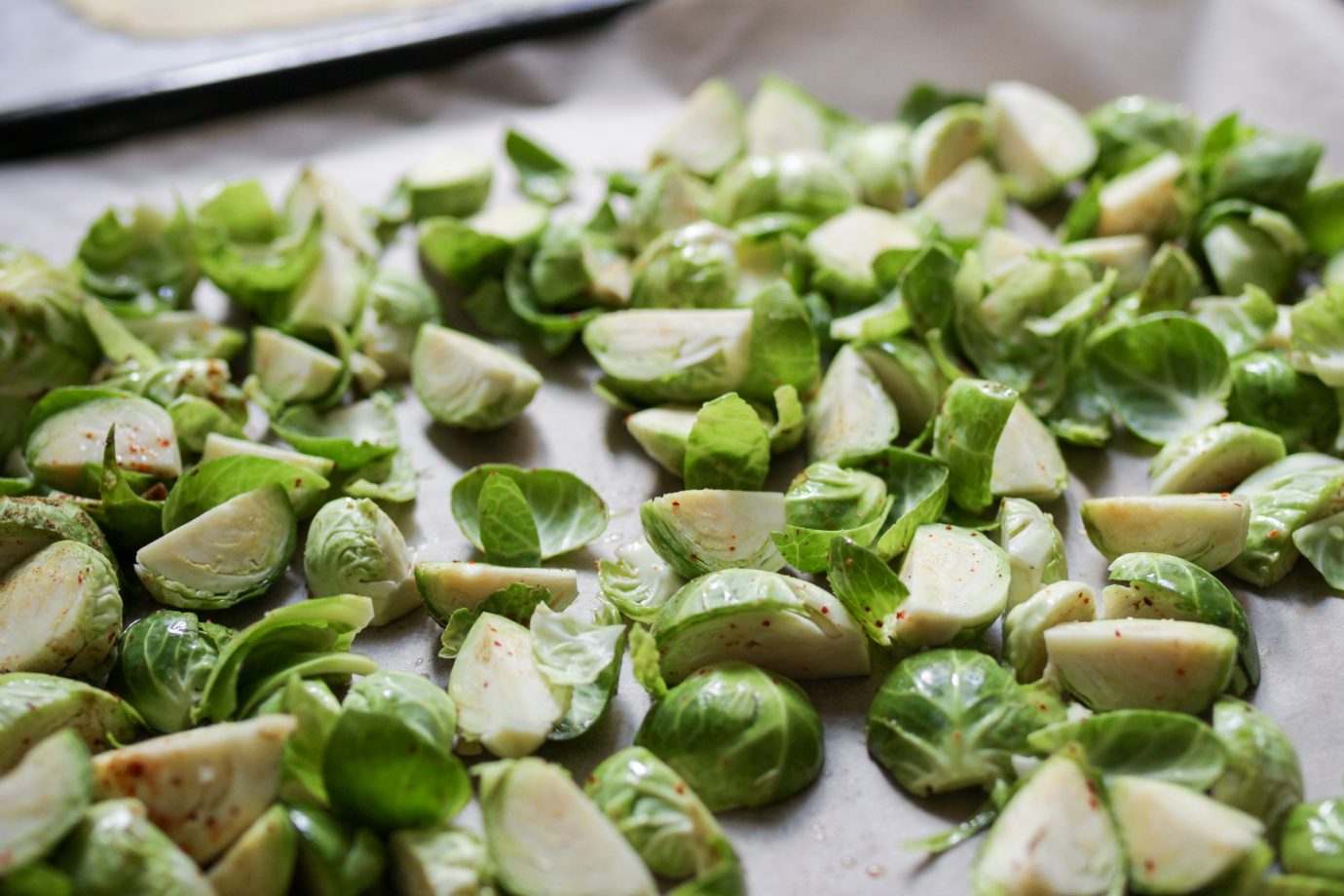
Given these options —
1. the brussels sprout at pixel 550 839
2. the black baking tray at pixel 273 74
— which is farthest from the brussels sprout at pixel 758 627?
the black baking tray at pixel 273 74

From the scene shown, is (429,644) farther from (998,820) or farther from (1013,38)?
(1013,38)

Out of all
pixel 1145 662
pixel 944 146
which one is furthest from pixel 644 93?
pixel 1145 662

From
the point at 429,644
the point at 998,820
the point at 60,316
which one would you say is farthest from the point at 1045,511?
the point at 60,316

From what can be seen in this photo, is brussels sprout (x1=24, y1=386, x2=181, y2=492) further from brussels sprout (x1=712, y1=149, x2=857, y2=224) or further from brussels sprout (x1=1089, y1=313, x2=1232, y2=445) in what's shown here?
brussels sprout (x1=1089, y1=313, x2=1232, y2=445)

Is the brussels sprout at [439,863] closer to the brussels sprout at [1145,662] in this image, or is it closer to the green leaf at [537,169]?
the brussels sprout at [1145,662]

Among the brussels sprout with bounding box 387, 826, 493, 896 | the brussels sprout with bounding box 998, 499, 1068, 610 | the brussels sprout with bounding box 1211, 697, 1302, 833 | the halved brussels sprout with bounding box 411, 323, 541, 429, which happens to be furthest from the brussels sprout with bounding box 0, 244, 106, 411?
the brussels sprout with bounding box 1211, 697, 1302, 833

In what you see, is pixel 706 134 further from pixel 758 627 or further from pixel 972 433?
pixel 758 627
